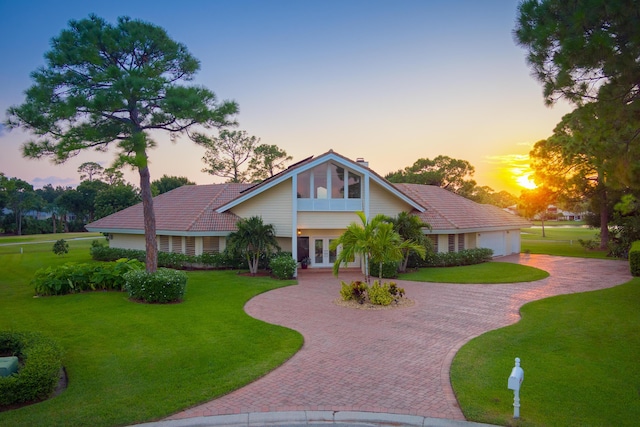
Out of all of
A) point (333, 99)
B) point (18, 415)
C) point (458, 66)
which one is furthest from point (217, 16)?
point (18, 415)

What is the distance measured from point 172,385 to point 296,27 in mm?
15237

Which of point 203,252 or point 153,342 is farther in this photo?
point 203,252

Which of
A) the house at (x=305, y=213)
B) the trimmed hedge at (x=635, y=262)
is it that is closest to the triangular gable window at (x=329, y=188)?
the house at (x=305, y=213)

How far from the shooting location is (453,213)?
28.2 m

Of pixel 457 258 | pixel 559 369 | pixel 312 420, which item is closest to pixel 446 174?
pixel 457 258

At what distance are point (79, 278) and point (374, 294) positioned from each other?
12397 millimetres

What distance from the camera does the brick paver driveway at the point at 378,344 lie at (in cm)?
697

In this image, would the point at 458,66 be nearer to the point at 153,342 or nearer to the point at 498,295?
the point at 498,295

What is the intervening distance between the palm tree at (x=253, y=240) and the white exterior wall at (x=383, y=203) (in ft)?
20.3

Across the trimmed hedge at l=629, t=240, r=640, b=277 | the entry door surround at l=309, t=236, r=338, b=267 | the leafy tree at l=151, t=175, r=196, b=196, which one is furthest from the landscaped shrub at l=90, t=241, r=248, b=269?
the leafy tree at l=151, t=175, r=196, b=196

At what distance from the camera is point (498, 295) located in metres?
16.4

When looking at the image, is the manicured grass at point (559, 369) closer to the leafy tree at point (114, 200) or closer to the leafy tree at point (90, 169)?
the leafy tree at point (114, 200)

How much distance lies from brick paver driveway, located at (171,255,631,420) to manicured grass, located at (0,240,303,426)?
585 mm

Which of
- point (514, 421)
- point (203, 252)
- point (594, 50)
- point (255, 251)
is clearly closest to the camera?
point (514, 421)
